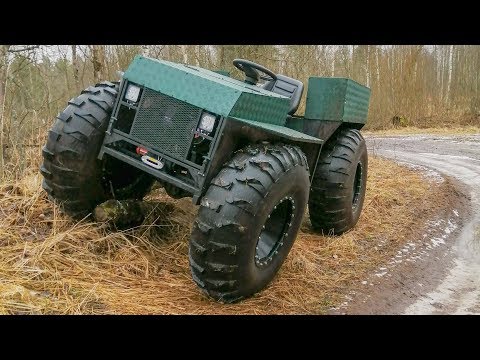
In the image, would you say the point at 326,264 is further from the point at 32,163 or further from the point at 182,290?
the point at 32,163

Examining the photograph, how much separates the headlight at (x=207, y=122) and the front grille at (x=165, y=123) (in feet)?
0.15

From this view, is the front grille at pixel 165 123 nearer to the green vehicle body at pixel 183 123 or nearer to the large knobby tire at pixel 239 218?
the green vehicle body at pixel 183 123

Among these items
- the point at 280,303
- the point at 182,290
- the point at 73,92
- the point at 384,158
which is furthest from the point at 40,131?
the point at 384,158

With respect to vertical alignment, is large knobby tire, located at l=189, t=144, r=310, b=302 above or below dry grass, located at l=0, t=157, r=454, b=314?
above

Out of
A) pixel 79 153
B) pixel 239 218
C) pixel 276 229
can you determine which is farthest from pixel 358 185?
pixel 79 153

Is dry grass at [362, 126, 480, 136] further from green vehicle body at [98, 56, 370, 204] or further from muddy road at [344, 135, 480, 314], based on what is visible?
green vehicle body at [98, 56, 370, 204]

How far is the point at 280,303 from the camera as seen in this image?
3.59m

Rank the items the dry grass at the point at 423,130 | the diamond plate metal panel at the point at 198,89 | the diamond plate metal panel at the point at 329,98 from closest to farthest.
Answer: the diamond plate metal panel at the point at 198,89
the diamond plate metal panel at the point at 329,98
the dry grass at the point at 423,130

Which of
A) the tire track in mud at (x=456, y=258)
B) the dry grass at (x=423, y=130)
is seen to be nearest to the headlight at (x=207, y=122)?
the tire track in mud at (x=456, y=258)

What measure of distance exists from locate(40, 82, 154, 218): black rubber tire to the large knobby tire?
1095mm

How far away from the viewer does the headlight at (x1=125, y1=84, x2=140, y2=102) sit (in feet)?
12.0

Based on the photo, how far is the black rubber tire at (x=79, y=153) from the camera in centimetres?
373

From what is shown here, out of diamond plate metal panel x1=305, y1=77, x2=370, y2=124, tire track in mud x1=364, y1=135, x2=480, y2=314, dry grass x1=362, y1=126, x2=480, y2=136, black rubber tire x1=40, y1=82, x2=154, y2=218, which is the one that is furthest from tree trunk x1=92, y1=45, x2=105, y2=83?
dry grass x1=362, y1=126, x2=480, y2=136

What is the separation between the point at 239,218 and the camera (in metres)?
3.14
